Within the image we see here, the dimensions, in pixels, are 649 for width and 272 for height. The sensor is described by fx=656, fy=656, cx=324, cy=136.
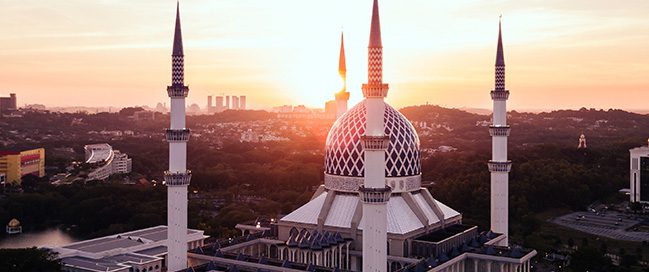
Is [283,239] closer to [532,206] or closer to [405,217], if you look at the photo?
[405,217]

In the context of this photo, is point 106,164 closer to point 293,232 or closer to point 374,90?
point 293,232

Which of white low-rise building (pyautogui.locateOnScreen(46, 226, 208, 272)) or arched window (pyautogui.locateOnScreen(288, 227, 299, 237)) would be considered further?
white low-rise building (pyautogui.locateOnScreen(46, 226, 208, 272))

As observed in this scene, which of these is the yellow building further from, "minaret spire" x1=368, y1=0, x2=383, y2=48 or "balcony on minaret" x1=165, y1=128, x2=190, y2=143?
"minaret spire" x1=368, y1=0, x2=383, y2=48

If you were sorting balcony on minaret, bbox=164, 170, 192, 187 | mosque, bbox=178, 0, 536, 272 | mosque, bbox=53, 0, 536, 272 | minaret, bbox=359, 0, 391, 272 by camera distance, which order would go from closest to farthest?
1. minaret, bbox=359, 0, 391, 272
2. mosque, bbox=178, 0, 536, 272
3. mosque, bbox=53, 0, 536, 272
4. balcony on minaret, bbox=164, 170, 192, 187

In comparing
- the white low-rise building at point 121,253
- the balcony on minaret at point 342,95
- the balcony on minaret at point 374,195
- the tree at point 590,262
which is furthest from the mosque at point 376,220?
the balcony on minaret at point 342,95

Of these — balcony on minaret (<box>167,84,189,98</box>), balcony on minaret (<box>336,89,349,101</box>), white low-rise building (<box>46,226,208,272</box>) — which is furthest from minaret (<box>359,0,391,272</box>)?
balcony on minaret (<box>336,89,349,101</box>)
